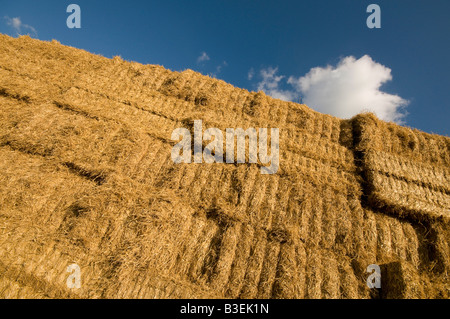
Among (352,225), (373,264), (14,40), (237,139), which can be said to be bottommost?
(373,264)

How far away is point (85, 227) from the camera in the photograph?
188 inches

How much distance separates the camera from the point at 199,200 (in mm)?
5590

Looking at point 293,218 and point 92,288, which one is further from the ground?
point 293,218

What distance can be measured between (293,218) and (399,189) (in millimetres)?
3147

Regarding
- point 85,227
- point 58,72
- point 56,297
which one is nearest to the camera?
point 56,297

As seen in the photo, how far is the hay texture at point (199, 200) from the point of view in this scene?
4.53 meters

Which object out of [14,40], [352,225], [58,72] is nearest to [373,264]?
[352,225]

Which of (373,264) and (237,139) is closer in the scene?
(373,264)

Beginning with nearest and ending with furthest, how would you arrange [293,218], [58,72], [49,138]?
[293,218]
[49,138]
[58,72]

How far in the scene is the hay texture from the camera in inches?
178

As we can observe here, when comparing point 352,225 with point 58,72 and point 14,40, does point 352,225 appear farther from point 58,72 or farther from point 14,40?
point 14,40

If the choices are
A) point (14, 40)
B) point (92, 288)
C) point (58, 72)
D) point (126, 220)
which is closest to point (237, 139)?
point (126, 220)

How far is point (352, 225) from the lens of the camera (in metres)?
5.46

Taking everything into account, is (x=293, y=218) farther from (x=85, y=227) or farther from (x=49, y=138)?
(x=49, y=138)
